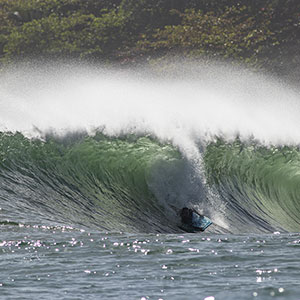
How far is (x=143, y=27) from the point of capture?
139ft

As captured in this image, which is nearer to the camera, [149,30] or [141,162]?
[141,162]

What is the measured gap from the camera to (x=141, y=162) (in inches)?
579

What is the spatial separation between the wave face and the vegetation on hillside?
62.1 feet

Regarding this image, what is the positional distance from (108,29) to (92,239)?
1317 inches

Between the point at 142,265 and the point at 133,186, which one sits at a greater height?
the point at 133,186

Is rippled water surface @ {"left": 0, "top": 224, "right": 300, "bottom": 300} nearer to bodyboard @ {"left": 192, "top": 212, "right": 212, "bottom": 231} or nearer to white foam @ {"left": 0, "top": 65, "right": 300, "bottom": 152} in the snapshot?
bodyboard @ {"left": 192, "top": 212, "right": 212, "bottom": 231}

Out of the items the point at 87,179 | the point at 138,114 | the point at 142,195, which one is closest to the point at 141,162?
the point at 87,179

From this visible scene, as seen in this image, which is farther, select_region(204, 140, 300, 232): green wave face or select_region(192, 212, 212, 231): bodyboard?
select_region(204, 140, 300, 232): green wave face

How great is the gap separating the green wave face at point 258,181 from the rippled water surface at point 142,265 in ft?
13.8

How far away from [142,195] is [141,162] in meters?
1.42

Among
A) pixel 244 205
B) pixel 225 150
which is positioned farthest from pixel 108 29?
pixel 244 205

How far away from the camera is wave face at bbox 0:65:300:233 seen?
12406 mm

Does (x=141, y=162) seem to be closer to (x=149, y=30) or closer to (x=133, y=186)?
(x=133, y=186)

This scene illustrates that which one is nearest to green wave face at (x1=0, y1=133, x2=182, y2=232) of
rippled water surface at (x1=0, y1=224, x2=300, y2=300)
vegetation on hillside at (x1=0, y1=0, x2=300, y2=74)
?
rippled water surface at (x1=0, y1=224, x2=300, y2=300)
